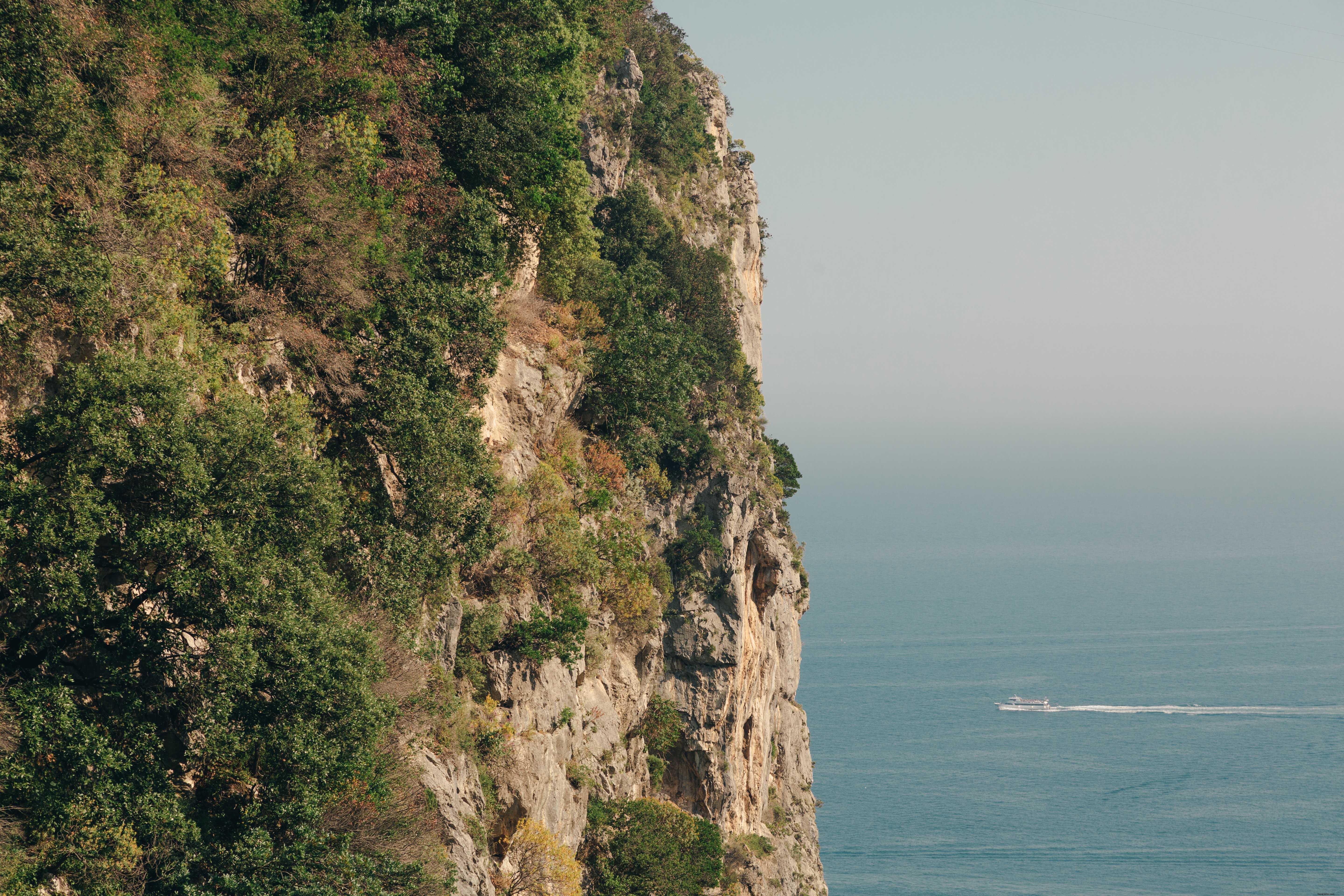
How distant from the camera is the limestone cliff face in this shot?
2598cm

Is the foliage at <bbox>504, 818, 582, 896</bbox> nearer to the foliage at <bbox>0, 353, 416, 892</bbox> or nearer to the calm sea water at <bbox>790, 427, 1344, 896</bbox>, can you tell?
the foliage at <bbox>0, 353, 416, 892</bbox>

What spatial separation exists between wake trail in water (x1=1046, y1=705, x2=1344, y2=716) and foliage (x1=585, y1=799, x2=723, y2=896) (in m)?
114

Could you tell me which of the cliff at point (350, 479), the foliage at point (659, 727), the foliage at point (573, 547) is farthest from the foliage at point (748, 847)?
the foliage at point (573, 547)

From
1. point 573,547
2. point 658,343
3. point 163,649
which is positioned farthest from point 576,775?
point 163,649

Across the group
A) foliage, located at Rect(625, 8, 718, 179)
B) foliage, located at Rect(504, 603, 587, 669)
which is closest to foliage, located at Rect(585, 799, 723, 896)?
foliage, located at Rect(504, 603, 587, 669)

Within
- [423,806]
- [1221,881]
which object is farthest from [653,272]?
[1221,881]

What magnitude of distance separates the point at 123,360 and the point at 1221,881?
335 ft

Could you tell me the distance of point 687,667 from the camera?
38375 mm

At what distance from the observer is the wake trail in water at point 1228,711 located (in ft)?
419

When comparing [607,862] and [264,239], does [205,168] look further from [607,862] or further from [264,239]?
[607,862]

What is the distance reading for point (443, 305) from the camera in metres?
24.4

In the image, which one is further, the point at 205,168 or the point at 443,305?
the point at 443,305

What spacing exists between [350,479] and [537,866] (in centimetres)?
983

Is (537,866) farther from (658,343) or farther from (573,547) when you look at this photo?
(658,343)
